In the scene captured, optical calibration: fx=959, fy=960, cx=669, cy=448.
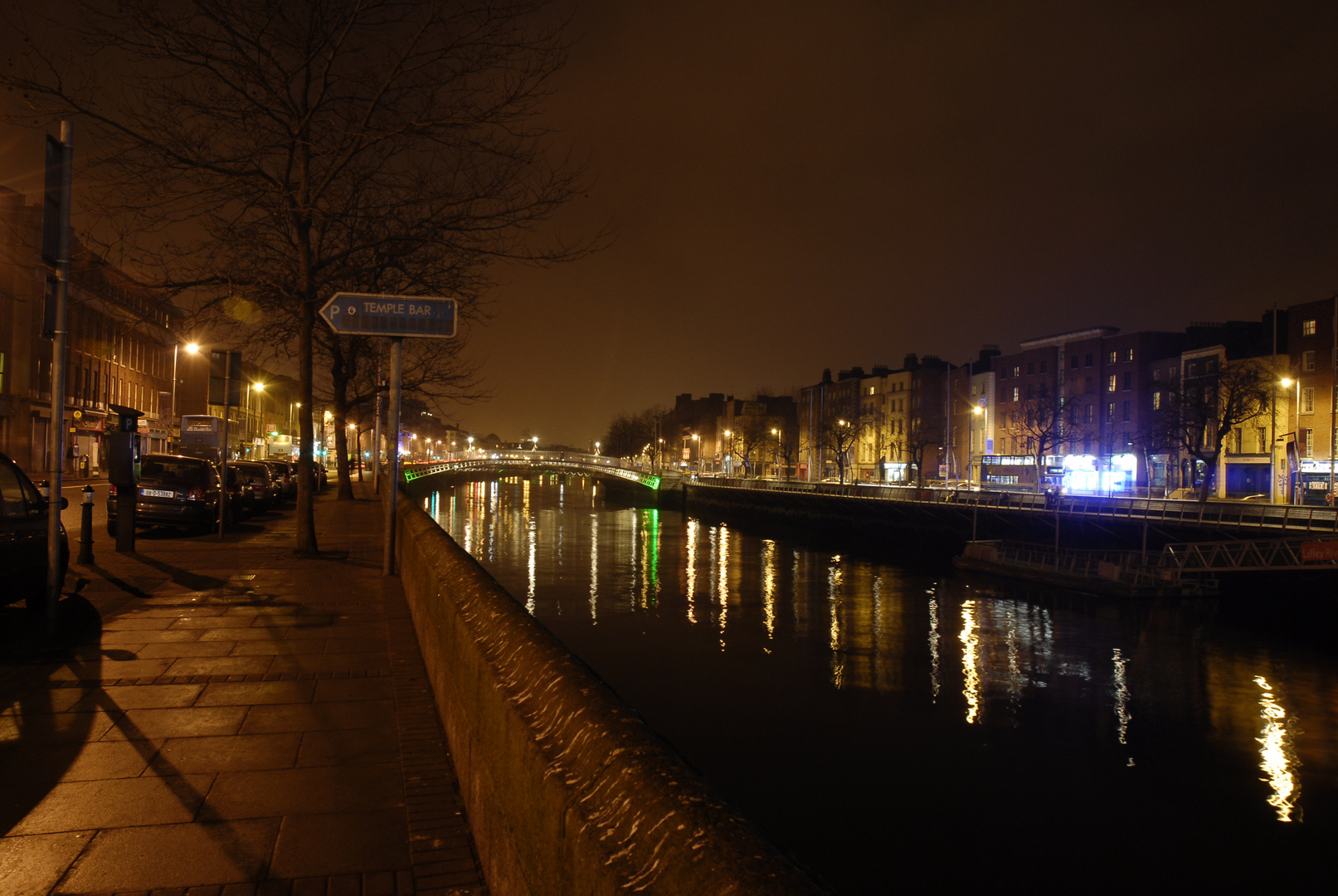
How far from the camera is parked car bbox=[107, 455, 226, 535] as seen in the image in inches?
740

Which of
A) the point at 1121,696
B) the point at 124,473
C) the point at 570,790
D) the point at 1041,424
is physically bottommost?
the point at 1121,696

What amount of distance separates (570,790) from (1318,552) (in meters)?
30.4

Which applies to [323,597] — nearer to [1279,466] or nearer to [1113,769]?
[1113,769]

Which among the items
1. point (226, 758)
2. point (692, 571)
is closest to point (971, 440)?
point (692, 571)

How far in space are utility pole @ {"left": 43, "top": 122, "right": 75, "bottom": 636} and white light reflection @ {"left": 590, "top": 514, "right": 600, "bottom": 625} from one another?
1864cm

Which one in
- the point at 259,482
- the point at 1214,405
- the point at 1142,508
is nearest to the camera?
the point at 259,482

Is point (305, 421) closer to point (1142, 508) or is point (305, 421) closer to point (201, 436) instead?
point (201, 436)

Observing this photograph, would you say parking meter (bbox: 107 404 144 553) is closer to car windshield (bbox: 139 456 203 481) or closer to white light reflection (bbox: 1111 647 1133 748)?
car windshield (bbox: 139 456 203 481)

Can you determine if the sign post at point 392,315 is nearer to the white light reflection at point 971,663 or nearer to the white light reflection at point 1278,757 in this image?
the white light reflection at point 971,663

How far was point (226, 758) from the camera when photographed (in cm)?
505

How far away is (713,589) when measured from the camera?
109 feet

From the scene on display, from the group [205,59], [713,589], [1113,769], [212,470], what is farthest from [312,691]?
[713,589]

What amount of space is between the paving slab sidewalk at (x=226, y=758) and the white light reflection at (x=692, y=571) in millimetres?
18809

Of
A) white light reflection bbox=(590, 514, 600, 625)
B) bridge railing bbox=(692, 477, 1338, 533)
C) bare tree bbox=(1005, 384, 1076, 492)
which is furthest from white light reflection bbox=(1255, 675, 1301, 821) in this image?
bare tree bbox=(1005, 384, 1076, 492)
